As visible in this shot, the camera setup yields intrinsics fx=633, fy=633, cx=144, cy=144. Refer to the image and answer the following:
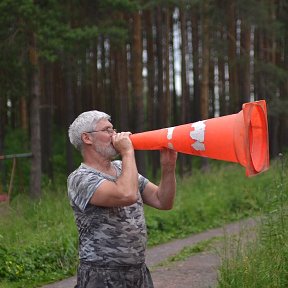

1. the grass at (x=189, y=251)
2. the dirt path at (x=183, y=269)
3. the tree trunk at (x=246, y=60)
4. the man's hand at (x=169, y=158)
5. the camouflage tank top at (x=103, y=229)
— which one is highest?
the tree trunk at (x=246, y=60)

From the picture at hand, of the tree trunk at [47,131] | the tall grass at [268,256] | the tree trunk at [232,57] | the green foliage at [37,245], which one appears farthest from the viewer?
the tree trunk at [47,131]

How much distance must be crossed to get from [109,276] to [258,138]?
1.19 m

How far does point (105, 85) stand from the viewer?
3806 centimetres

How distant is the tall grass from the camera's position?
532cm

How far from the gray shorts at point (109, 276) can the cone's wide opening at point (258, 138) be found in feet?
3.15

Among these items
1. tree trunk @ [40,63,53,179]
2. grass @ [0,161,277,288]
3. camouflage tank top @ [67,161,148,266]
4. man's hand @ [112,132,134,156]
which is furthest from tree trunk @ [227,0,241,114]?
camouflage tank top @ [67,161,148,266]

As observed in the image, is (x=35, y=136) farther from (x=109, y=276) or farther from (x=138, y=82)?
(x=109, y=276)

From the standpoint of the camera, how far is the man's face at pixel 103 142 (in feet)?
12.5

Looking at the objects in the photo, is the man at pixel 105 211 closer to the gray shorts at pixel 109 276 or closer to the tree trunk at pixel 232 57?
the gray shorts at pixel 109 276

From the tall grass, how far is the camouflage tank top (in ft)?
6.10

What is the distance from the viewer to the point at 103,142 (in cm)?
381

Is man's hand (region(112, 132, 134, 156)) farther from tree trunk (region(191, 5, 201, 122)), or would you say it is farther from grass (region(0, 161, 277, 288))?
tree trunk (region(191, 5, 201, 122))

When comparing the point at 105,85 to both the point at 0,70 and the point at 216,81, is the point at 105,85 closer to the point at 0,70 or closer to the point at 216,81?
the point at 216,81

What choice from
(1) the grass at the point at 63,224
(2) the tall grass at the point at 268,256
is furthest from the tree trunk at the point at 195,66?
(2) the tall grass at the point at 268,256
